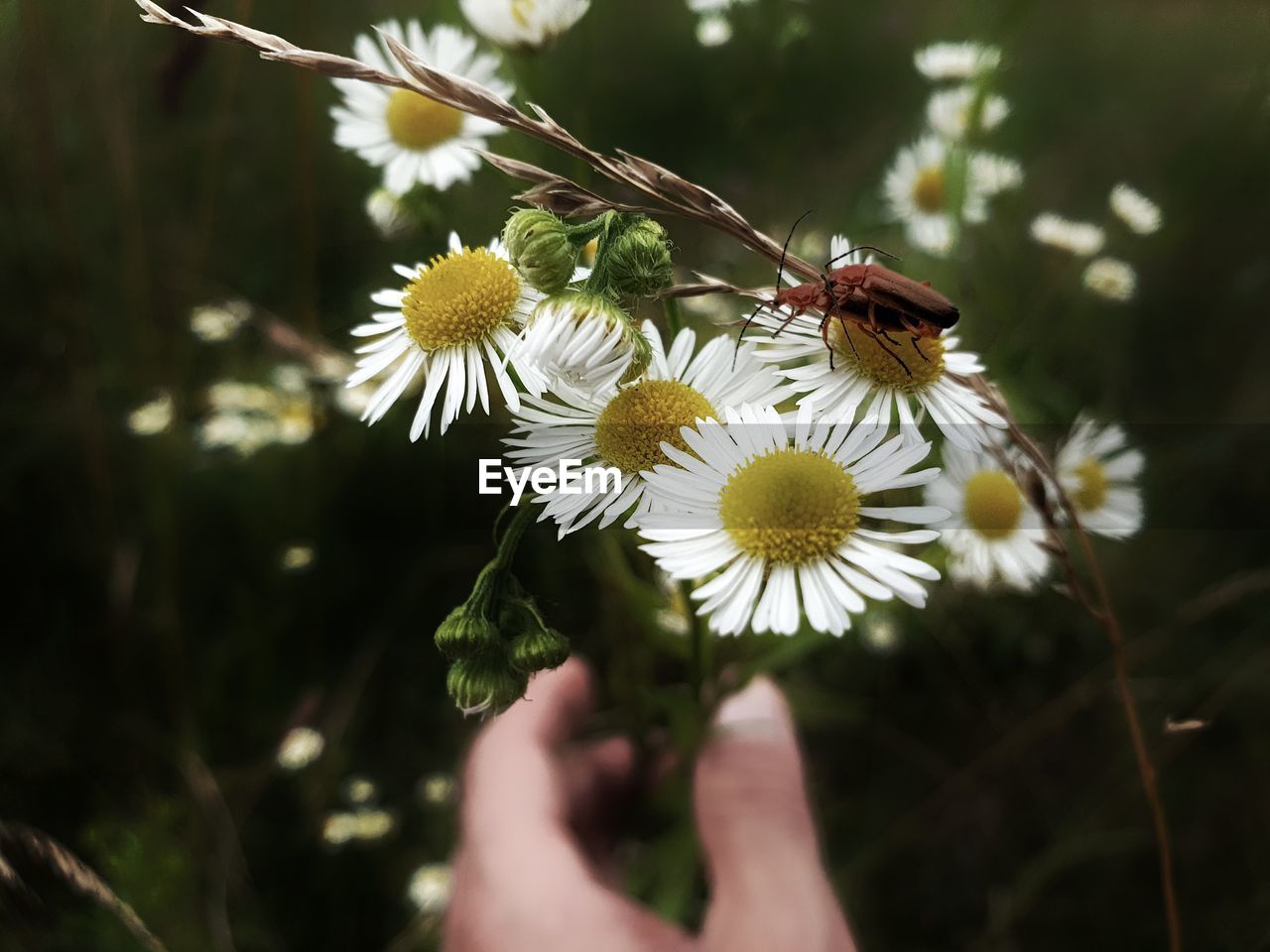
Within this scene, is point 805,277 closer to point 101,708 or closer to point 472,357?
point 472,357

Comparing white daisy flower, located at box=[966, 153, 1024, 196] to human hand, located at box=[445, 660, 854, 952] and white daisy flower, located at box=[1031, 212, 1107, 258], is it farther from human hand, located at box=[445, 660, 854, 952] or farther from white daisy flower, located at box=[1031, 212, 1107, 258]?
human hand, located at box=[445, 660, 854, 952]

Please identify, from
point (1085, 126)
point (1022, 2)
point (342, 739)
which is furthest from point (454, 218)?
point (1085, 126)

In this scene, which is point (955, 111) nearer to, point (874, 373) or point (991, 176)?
point (991, 176)

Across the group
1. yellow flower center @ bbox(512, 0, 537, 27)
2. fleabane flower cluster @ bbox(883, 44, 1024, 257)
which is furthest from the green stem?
fleabane flower cluster @ bbox(883, 44, 1024, 257)

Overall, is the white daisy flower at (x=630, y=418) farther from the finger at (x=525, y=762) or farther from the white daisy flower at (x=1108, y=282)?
the white daisy flower at (x=1108, y=282)

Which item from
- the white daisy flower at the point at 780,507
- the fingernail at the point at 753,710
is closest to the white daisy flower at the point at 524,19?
the white daisy flower at the point at 780,507

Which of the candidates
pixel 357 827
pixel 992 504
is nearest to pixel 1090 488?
pixel 992 504
